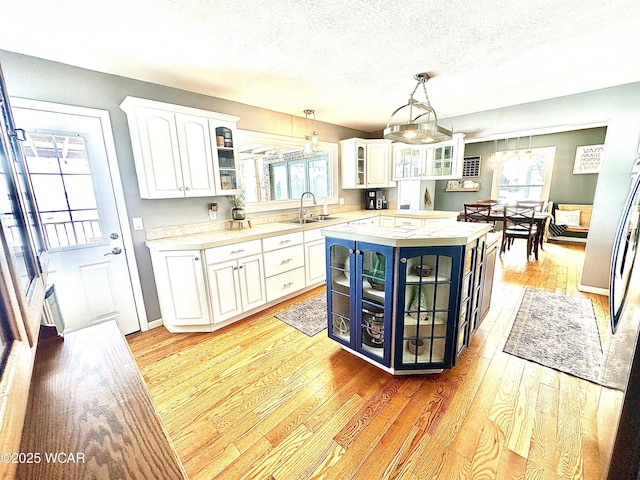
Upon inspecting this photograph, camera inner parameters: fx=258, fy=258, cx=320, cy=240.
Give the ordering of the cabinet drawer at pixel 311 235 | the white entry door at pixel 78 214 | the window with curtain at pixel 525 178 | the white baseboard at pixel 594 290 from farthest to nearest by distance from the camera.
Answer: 1. the window with curtain at pixel 525 178
2. the cabinet drawer at pixel 311 235
3. the white baseboard at pixel 594 290
4. the white entry door at pixel 78 214

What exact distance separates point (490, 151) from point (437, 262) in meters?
6.51

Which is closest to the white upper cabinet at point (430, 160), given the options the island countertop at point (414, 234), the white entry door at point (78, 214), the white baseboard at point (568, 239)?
the island countertop at point (414, 234)

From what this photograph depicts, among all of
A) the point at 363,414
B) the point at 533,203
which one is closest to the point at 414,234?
the point at 363,414

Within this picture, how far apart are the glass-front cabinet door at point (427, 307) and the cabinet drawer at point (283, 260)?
→ 1.61m

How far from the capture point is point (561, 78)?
2.60 meters

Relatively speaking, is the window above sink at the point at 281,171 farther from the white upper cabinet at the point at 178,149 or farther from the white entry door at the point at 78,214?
the white entry door at the point at 78,214

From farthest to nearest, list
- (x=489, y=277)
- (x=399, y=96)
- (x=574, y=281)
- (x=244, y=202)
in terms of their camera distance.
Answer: (x=574, y=281), (x=244, y=202), (x=399, y=96), (x=489, y=277)

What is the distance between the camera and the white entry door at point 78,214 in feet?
6.70

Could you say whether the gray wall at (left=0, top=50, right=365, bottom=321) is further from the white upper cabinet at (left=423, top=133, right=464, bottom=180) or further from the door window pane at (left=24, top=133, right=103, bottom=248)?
the white upper cabinet at (left=423, top=133, right=464, bottom=180)

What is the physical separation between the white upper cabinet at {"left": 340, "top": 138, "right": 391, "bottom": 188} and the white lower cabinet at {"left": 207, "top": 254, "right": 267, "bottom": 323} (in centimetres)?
240

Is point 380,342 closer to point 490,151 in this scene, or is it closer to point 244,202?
point 244,202

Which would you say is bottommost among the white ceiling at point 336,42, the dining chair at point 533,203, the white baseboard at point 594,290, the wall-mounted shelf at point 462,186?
the white baseboard at point 594,290

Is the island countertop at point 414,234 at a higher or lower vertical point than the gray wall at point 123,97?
lower

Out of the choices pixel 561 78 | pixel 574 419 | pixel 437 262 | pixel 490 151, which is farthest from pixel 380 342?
pixel 490 151
